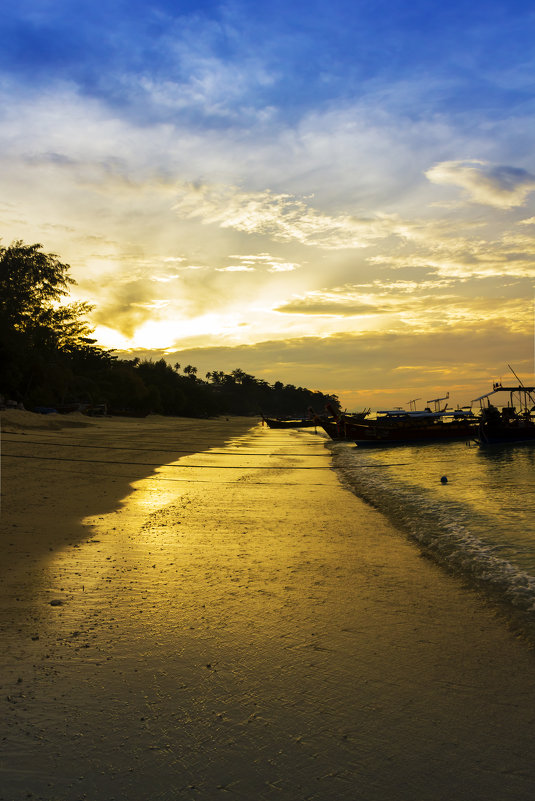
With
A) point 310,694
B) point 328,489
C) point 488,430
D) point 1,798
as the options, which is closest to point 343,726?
point 310,694

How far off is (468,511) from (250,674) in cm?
1152

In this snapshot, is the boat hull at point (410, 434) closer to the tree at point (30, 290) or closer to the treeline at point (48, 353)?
the treeline at point (48, 353)

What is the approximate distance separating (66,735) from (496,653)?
3885mm

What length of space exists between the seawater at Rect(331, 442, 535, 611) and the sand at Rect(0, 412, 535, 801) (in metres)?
0.81

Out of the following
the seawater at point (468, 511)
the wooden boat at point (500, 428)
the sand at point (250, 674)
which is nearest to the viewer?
the sand at point (250, 674)

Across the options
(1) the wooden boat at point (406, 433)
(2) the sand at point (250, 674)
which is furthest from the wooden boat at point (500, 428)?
(2) the sand at point (250, 674)

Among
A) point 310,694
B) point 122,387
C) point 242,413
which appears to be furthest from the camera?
point 242,413

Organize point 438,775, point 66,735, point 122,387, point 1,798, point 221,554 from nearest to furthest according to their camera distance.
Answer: point 1,798 < point 438,775 < point 66,735 < point 221,554 < point 122,387

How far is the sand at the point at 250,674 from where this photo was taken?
331cm

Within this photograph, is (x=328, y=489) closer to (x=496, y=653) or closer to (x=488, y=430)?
(x=496, y=653)

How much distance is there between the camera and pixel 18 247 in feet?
179

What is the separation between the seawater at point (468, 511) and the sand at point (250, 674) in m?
0.81

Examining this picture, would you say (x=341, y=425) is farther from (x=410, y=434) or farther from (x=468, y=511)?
(x=468, y=511)

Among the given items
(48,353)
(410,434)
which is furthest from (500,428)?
(48,353)
